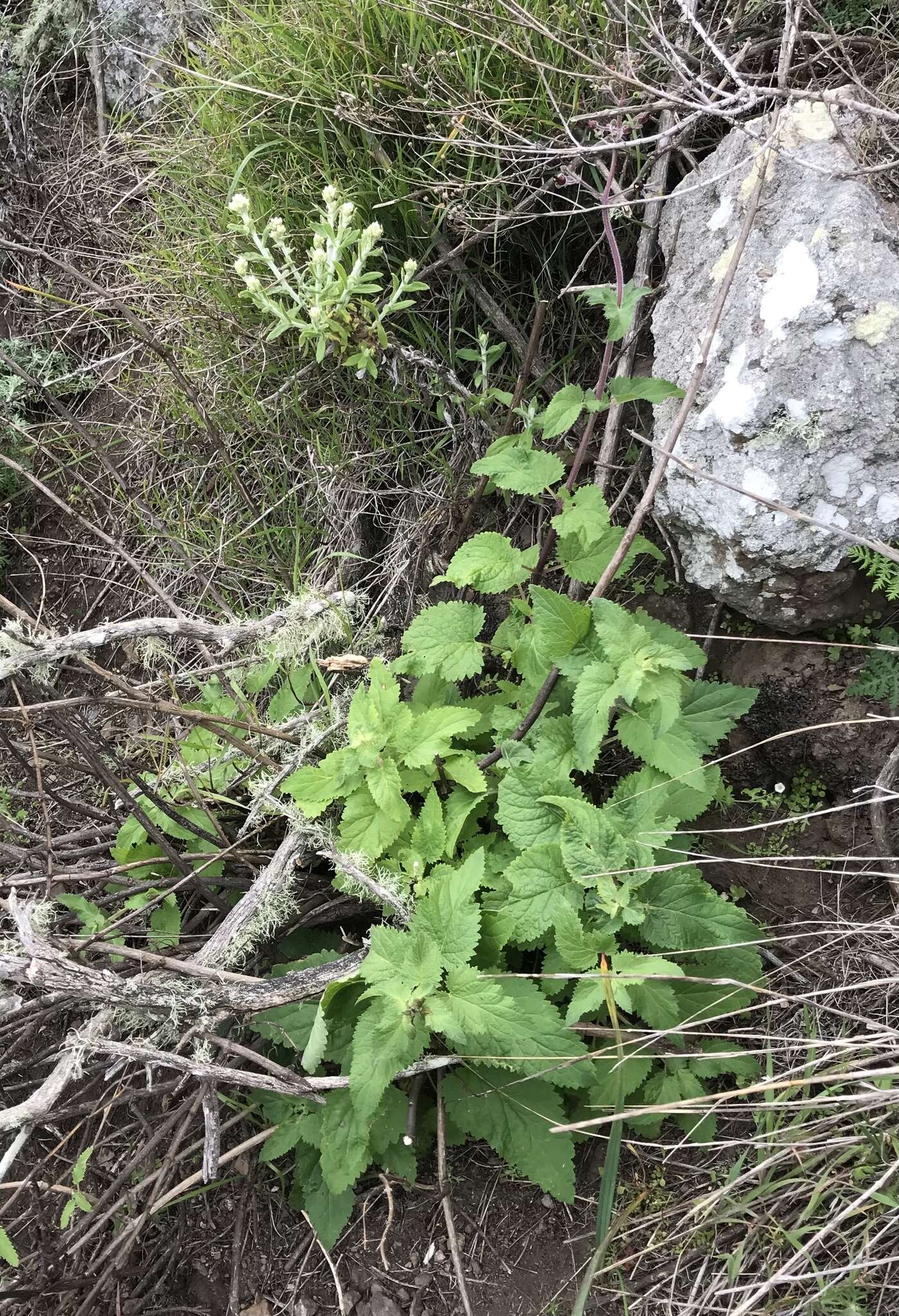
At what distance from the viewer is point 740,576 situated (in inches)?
80.3

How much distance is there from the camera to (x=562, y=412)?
198 centimetres

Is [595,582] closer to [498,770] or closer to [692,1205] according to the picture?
[498,770]

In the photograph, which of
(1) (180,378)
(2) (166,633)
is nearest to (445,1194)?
(2) (166,633)

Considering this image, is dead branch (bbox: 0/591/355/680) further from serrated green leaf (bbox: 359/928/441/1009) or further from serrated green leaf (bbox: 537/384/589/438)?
serrated green leaf (bbox: 359/928/441/1009)

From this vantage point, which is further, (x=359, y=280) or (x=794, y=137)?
(x=359, y=280)

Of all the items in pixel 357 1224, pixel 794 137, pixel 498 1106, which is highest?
pixel 794 137

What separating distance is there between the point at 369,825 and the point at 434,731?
0.91ft

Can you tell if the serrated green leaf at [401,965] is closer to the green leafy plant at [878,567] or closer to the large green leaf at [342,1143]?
the large green leaf at [342,1143]

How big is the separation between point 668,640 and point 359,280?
4.00ft

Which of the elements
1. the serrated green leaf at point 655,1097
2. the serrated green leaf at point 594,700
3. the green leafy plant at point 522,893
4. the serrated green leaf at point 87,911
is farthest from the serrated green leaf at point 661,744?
the serrated green leaf at point 87,911

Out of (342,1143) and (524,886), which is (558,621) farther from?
(342,1143)

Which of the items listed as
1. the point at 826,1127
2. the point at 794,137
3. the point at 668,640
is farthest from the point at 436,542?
the point at 826,1127

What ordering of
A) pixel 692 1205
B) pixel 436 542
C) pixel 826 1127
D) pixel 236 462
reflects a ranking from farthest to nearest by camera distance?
1. pixel 236 462
2. pixel 436 542
3. pixel 692 1205
4. pixel 826 1127

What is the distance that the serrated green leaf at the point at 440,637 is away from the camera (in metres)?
2.13
